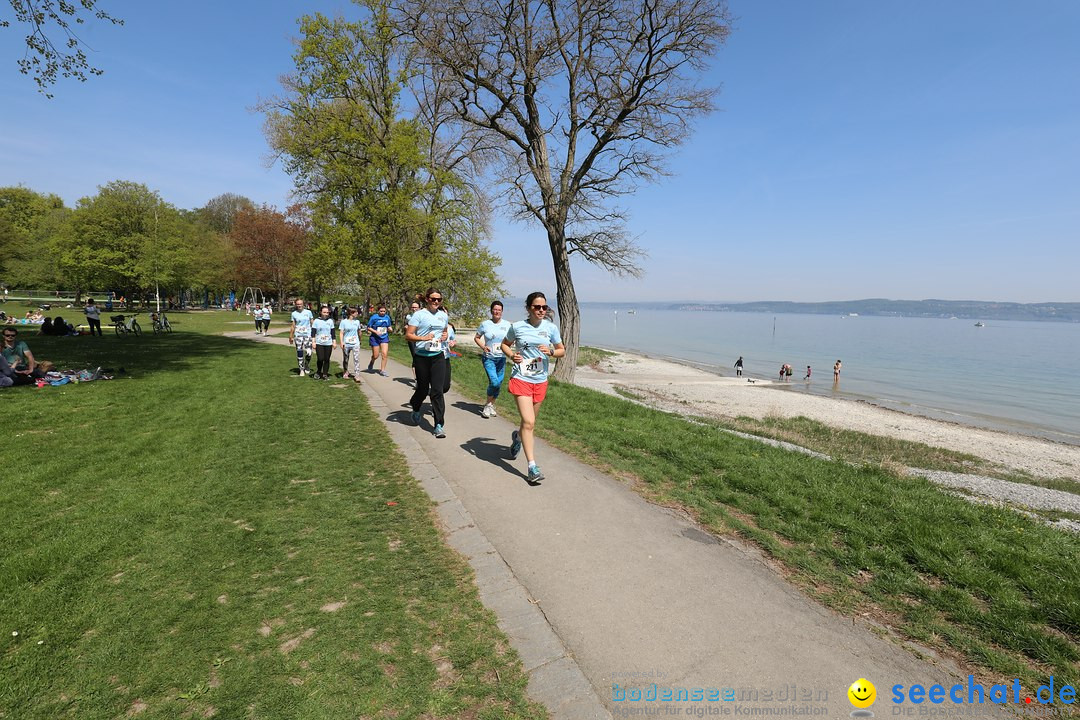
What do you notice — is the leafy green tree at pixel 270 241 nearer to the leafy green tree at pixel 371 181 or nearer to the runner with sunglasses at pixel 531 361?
the leafy green tree at pixel 371 181

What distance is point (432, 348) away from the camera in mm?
7488

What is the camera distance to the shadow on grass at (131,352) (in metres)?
12.2

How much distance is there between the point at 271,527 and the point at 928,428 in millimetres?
25228

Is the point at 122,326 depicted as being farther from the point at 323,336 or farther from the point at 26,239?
the point at 26,239

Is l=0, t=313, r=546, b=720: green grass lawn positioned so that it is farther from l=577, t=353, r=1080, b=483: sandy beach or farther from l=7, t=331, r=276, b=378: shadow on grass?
l=577, t=353, r=1080, b=483: sandy beach

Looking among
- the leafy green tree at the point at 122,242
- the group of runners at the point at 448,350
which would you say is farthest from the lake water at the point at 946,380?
the leafy green tree at the point at 122,242

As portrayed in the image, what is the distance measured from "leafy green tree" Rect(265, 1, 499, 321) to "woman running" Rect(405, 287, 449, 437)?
15.9 metres

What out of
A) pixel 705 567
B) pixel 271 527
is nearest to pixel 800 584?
pixel 705 567

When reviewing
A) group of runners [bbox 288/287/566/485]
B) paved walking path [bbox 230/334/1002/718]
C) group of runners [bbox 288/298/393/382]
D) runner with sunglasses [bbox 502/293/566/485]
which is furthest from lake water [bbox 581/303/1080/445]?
group of runners [bbox 288/298/393/382]

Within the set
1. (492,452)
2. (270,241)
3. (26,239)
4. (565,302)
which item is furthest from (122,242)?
(492,452)

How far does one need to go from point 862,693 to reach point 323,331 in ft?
39.2

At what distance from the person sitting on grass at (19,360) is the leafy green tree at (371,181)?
12.6m

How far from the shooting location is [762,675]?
267 cm

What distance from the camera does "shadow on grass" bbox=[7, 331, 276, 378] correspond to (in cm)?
→ 1220
